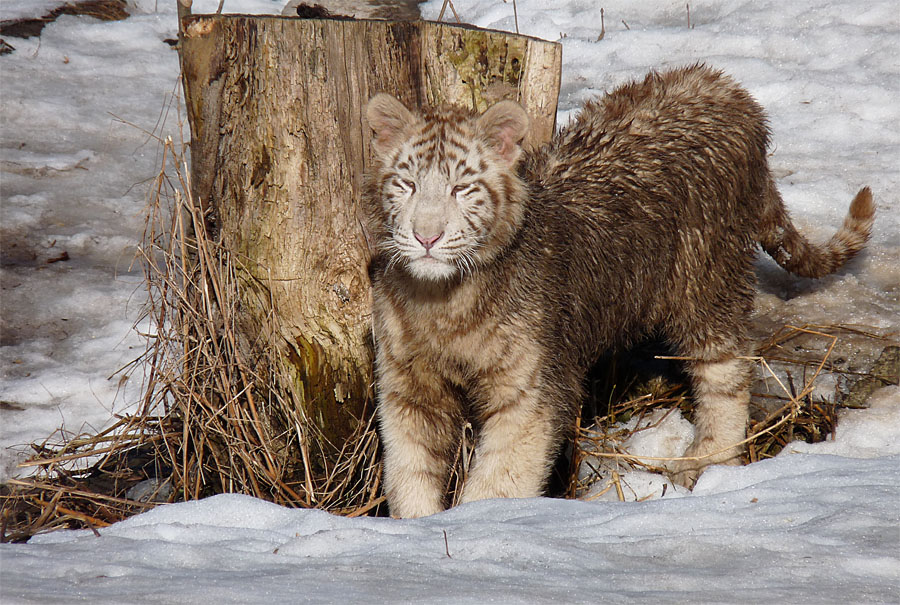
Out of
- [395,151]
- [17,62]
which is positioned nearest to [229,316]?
[395,151]

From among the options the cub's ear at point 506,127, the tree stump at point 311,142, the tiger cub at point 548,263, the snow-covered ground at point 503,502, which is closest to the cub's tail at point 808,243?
the tiger cub at point 548,263

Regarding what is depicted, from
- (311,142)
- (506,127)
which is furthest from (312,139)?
(506,127)

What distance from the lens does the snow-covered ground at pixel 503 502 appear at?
244 cm

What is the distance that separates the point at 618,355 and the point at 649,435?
0.53 meters

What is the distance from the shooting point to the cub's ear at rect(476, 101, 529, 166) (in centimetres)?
347

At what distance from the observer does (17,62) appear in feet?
25.9

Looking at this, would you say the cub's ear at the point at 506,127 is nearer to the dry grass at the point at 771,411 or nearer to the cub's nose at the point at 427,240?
the cub's nose at the point at 427,240

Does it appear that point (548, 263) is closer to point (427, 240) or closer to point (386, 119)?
point (427, 240)

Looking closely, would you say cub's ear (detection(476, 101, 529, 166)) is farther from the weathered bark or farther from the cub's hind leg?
the cub's hind leg

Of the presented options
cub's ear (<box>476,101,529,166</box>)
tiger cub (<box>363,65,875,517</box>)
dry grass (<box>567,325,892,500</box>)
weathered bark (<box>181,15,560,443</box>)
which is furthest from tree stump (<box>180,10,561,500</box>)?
dry grass (<box>567,325,892,500</box>)

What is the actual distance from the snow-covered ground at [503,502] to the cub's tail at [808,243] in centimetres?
31

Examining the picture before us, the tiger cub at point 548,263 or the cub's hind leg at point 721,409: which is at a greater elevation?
the tiger cub at point 548,263

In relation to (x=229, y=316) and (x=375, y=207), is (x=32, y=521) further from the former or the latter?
(x=375, y=207)

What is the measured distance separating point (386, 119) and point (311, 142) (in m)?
0.43
